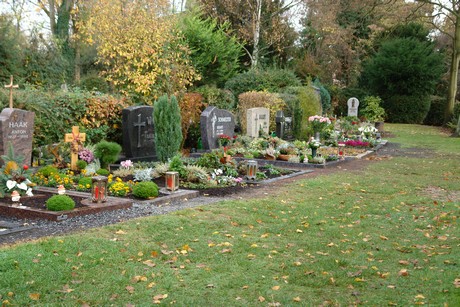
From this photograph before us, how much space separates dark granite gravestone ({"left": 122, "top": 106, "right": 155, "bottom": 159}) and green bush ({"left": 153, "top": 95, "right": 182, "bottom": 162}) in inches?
62.0

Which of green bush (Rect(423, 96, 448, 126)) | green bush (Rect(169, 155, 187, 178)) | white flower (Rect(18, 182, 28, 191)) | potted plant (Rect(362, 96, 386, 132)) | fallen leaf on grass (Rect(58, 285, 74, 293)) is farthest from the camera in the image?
green bush (Rect(423, 96, 448, 126))

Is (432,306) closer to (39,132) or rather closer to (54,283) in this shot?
(54,283)

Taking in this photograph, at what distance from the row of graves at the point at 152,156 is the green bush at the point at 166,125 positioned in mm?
1113

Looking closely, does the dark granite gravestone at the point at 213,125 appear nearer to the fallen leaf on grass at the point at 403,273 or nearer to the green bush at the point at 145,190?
the green bush at the point at 145,190

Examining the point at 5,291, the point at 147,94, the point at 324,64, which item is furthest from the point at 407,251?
the point at 324,64

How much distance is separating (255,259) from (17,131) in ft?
24.0

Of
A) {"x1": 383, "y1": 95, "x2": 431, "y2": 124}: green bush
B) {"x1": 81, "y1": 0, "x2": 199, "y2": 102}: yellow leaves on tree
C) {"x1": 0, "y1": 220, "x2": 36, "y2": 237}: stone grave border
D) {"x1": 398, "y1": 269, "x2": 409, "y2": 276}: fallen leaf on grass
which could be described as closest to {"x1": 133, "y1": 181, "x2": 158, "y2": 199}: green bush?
{"x1": 0, "y1": 220, "x2": 36, "y2": 237}: stone grave border

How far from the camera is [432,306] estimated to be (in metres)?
4.85

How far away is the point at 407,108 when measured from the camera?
40.1 meters

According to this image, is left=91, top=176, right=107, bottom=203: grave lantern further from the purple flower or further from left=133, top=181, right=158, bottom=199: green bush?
the purple flower

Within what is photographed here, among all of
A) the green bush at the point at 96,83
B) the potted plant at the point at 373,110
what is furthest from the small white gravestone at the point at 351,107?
the green bush at the point at 96,83

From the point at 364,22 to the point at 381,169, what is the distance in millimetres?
31268

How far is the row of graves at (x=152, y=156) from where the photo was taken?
848 centimetres

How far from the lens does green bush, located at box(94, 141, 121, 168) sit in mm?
12922
